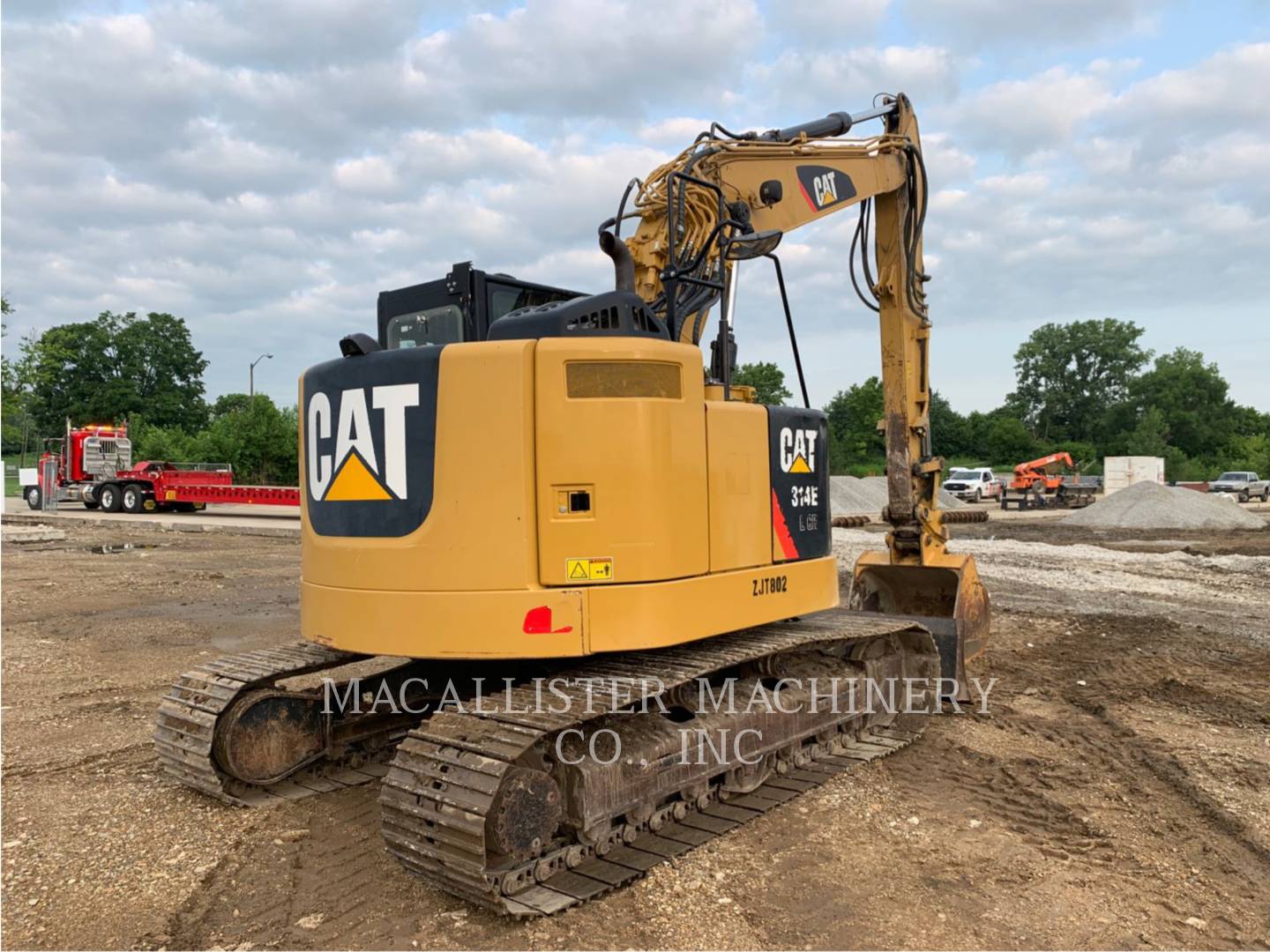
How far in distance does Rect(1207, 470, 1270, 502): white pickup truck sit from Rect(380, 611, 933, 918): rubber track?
50836 mm

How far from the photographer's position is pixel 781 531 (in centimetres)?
563

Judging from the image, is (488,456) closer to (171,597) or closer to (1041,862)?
(1041,862)

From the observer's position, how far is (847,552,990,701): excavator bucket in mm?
7922

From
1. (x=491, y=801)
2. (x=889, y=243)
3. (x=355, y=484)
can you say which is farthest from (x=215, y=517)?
(x=491, y=801)

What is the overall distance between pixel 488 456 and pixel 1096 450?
97.1 meters

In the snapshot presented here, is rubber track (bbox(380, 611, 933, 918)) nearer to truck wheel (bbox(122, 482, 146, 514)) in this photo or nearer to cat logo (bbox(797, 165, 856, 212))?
cat logo (bbox(797, 165, 856, 212))

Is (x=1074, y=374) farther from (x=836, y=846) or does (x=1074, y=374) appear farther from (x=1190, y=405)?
(x=836, y=846)

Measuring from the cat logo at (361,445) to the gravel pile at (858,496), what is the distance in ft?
96.5

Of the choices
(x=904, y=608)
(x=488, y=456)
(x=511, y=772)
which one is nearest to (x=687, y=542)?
(x=488, y=456)

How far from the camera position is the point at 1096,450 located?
90688 mm

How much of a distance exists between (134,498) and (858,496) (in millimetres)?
26246

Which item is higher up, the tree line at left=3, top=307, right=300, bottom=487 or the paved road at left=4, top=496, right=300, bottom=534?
the tree line at left=3, top=307, right=300, bottom=487

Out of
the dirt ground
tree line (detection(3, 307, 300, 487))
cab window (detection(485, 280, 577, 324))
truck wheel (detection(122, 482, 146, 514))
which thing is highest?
tree line (detection(3, 307, 300, 487))

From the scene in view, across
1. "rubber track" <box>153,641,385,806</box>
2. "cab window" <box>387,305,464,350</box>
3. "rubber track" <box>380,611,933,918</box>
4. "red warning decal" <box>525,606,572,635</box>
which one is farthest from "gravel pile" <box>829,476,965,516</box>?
"red warning decal" <box>525,606,572,635</box>
